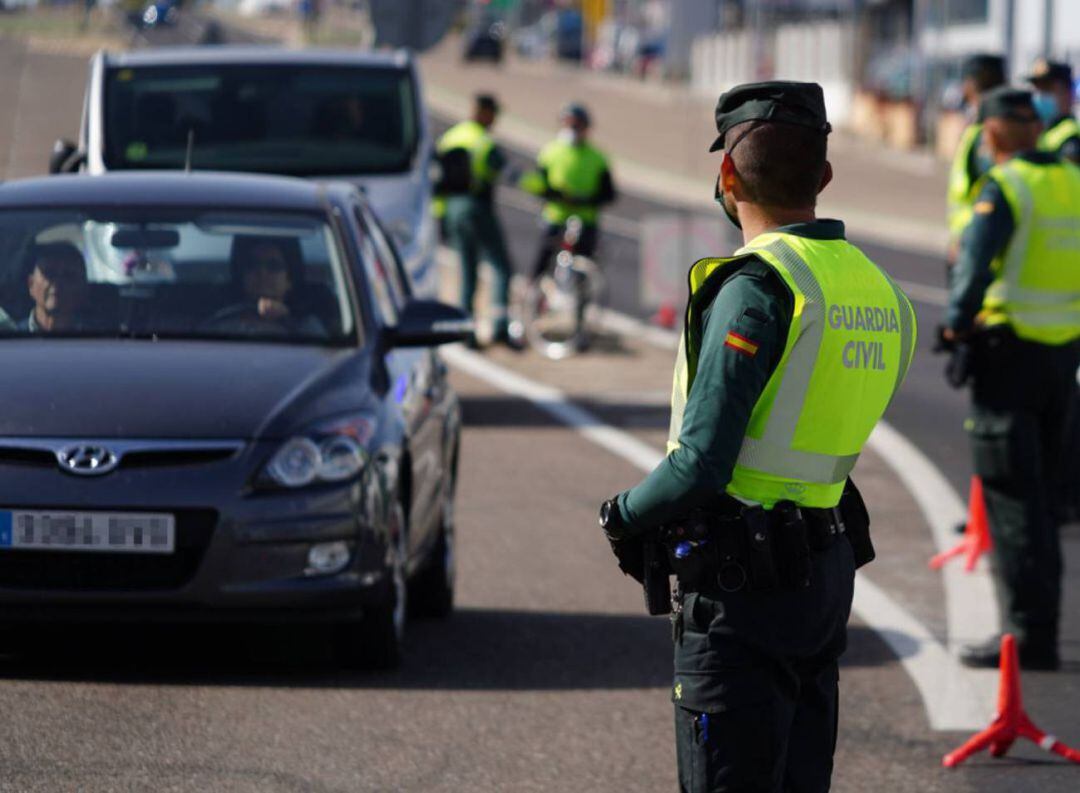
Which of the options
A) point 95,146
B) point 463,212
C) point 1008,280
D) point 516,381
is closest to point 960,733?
point 1008,280

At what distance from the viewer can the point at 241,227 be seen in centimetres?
845

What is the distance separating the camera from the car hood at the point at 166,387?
717 centimetres

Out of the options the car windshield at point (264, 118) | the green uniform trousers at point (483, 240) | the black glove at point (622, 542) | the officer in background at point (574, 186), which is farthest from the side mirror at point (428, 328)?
the officer in background at point (574, 186)

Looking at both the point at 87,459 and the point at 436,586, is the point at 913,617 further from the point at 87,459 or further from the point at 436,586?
the point at 87,459

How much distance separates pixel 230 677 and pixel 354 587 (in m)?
0.54

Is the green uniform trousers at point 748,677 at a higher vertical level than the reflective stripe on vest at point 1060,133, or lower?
lower

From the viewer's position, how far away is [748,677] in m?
4.27

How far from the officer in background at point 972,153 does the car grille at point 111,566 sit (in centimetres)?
722

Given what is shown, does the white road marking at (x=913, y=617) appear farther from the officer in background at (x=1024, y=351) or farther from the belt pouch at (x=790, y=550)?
the belt pouch at (x=790, y=550)

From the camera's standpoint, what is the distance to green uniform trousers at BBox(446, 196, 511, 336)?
1931 cm

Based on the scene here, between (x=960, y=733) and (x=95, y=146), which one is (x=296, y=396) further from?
(x=95, y=146)

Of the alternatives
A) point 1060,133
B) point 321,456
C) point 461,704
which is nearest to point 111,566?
point 321,456

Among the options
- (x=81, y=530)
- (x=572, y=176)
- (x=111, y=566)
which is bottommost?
(x=572, y=176)

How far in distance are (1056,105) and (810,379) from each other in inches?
377
